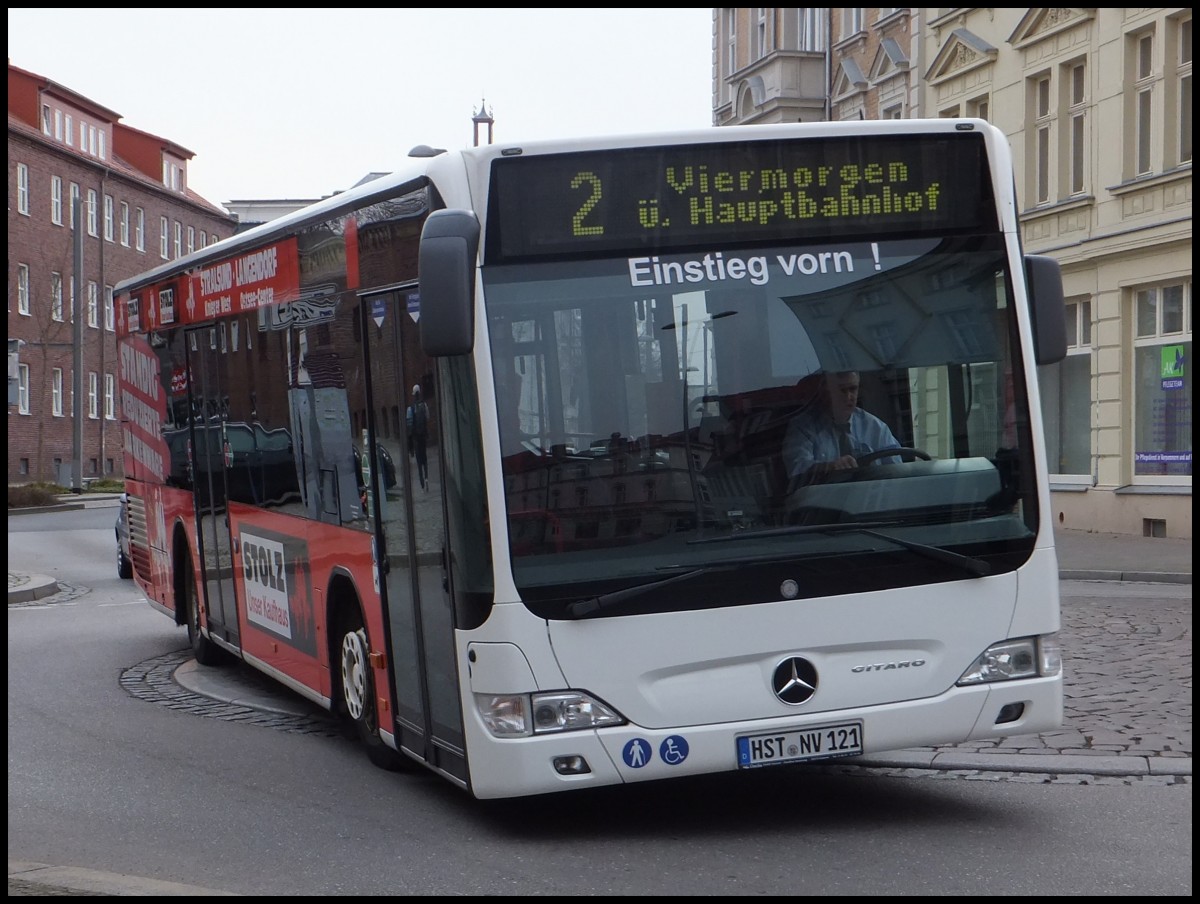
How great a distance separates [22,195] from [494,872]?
65.0 metres

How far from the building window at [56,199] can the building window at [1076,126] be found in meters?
50.1

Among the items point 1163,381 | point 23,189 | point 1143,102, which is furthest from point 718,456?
point 23,189

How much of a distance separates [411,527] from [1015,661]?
2559mm

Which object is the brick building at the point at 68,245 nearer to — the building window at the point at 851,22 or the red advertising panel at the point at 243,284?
the building window at the point at 851,22

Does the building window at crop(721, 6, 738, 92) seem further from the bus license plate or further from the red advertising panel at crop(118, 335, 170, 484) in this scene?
the bus license plate

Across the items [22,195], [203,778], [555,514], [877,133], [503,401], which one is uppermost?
[22,195]

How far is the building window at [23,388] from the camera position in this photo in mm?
67688

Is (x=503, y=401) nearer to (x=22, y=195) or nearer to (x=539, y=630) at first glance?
(x=539, y=630)

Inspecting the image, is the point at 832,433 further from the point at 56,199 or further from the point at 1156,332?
the point at 56,199

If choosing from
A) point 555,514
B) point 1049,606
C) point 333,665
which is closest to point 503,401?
point 555,514

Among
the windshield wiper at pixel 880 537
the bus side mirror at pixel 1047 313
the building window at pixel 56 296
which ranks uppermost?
the building window at pixel 56 296

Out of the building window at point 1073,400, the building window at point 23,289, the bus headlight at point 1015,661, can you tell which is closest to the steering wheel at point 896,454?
the bus headlight at point 1015,661

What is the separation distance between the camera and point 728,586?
7000mm

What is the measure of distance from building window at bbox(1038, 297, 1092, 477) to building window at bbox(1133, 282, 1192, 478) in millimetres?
1267
